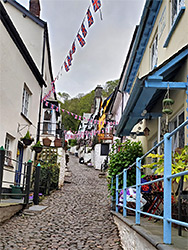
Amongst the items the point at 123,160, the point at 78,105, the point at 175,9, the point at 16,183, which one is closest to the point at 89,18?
the point at 175,9

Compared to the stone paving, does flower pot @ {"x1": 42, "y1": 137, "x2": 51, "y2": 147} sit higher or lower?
higher

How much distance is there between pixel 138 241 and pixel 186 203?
74 cm

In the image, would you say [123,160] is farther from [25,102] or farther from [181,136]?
[25,102]

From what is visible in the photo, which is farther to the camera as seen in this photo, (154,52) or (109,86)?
(109,86)

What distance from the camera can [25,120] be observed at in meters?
12.2

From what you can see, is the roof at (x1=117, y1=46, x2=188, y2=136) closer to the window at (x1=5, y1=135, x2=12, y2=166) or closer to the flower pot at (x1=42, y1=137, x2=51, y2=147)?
the window at (x1=5, y1=135, x2=12, y2=166)

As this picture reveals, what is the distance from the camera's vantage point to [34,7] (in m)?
16.5

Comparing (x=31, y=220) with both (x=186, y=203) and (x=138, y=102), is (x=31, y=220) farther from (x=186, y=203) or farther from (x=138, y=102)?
(x=186, y=203)

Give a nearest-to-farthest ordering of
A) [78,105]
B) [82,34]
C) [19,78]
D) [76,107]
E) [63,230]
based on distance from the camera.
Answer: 1. [63,230]
2. [82,34]
3. [19,78]
4. [76,107]
5. [78,105]

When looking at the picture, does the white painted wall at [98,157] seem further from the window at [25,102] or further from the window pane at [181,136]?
the window pane at [181,136]

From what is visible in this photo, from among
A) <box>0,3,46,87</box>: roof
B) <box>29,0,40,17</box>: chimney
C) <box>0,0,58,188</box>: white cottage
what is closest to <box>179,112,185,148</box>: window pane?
<box>0,0,58,188</box>: white cottage

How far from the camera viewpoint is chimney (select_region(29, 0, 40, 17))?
16.4m

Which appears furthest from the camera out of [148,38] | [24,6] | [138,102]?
[24,6]

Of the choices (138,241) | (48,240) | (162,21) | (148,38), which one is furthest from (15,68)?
(138,241)
